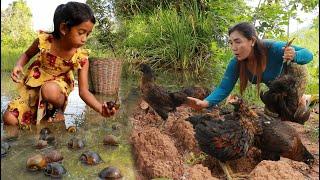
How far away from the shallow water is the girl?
5.1 inches

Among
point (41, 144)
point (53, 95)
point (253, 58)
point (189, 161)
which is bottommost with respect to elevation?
point (189, 161)

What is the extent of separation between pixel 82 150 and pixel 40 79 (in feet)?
2.72

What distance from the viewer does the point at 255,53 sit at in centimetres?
219

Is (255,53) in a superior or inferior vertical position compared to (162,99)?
superior

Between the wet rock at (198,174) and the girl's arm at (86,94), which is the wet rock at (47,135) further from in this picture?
the wet rock at (198,174)

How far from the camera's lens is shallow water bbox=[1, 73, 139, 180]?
1.86 m

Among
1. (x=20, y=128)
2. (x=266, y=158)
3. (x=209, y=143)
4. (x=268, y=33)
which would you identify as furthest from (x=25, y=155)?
(x=268, y=33)

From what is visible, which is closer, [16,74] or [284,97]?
[284,97]

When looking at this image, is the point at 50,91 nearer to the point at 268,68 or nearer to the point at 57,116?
the point at 57,116

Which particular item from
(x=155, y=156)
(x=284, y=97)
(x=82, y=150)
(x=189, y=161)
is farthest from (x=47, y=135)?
(x=284, y=97)

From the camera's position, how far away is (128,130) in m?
2.66

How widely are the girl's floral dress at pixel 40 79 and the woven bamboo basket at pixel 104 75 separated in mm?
1278

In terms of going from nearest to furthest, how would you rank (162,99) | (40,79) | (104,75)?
(40,79) → (162,99) → (104,75)

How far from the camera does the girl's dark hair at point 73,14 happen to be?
2.34 m
